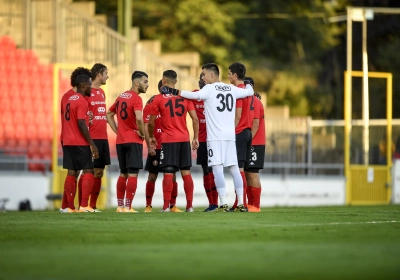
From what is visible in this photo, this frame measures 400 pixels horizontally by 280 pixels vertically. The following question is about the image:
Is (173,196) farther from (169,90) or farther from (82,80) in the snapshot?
(82,80)

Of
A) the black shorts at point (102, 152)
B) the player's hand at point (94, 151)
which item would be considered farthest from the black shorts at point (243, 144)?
the black shorts at point (102, 152)

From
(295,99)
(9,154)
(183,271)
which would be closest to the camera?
(183,271)

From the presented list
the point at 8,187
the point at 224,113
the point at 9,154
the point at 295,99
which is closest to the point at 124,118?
the point at 224,113

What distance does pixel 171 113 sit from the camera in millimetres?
14391

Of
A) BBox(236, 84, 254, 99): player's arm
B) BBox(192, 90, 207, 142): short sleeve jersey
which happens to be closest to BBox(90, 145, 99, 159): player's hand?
BBox(192, 90, 207, 142): short sleeve jersey

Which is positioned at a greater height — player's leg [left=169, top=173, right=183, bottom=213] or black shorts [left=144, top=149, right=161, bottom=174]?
black shorts [left=144, top=149, right=161, bottom=174]

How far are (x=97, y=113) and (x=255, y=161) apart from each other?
2.49 metres

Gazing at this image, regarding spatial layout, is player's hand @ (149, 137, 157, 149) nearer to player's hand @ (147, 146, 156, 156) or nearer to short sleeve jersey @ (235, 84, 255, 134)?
player's hand @ (147, 146, 156, 156)

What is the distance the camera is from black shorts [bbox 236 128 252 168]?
14.3 meters

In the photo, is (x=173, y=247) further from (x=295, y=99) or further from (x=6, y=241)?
(x=295, y=99)

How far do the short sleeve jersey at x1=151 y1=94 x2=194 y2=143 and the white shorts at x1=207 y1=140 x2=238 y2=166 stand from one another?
643mm

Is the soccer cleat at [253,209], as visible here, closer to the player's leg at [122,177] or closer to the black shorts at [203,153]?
the black shorts at [203,153]

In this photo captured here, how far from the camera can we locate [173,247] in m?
8.99

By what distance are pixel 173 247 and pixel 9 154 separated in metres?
15.0
